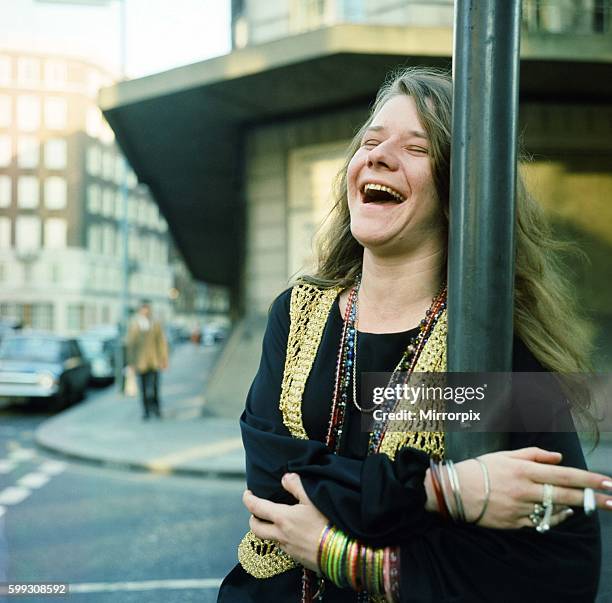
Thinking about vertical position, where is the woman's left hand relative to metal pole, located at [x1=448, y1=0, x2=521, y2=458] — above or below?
below

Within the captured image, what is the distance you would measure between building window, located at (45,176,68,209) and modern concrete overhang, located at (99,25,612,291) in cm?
3899

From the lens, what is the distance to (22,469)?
801cm

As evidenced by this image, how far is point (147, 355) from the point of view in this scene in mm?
11445

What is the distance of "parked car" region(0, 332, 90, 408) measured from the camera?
13.5 meters

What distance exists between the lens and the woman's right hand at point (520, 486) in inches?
46.4

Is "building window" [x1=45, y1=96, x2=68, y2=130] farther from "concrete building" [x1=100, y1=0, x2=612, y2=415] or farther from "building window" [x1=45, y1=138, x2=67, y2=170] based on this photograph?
"concrete building" [x1=100, y1=0, x2=612, y2=415]

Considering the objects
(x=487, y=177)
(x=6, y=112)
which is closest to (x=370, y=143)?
(x=487, y=177)

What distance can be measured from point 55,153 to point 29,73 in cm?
577

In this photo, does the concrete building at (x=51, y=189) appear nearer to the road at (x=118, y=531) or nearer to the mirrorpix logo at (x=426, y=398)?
the road at (x=118, y=531)

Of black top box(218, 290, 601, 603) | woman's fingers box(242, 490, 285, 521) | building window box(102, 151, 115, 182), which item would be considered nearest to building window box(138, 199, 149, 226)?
building window box(102, 151, 115, 182)

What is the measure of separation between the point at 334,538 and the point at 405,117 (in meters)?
0.92

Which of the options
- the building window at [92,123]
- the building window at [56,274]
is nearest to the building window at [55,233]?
the building window at [56,274]

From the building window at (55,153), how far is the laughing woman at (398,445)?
5271 centimetres

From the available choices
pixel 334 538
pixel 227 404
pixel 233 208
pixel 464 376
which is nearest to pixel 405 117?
pixel 464 376
